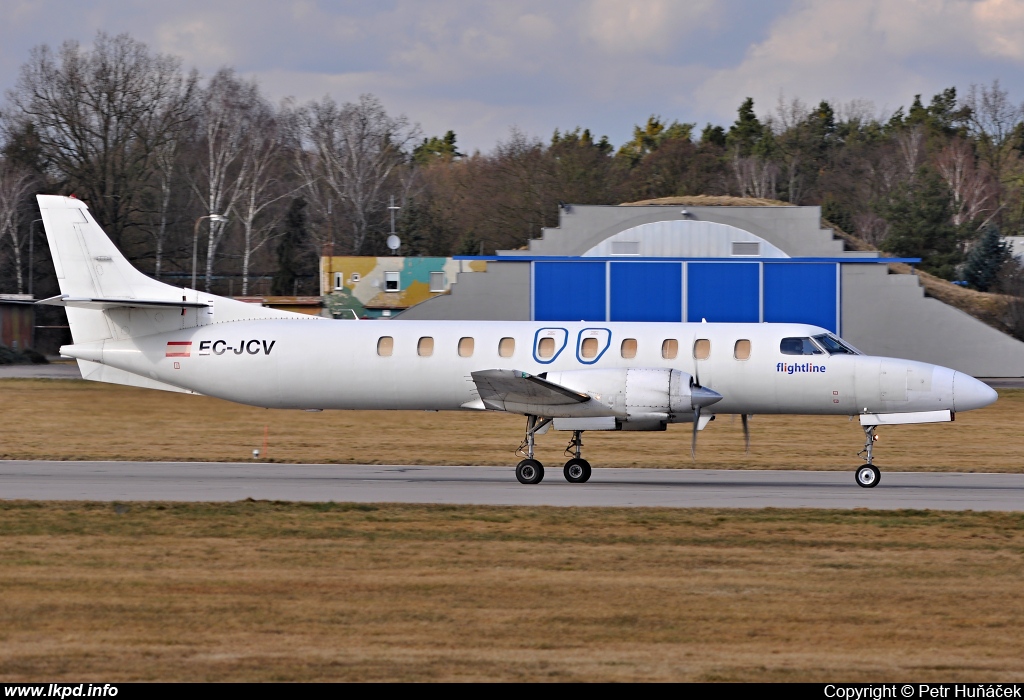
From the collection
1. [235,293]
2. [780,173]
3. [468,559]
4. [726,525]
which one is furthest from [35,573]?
[780,173]

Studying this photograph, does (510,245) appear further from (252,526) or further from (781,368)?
(252,526)

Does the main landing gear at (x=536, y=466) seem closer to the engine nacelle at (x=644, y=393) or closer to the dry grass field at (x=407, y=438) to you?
the engine nacelle at (x=644, y=393)

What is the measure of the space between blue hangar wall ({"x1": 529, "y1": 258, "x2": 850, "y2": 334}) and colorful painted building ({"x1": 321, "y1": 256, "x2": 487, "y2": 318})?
1062 centimetres

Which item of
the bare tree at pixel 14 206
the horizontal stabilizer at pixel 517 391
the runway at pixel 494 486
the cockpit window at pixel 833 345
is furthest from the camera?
the bare tree at pixel 14 206

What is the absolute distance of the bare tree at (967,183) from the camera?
8450cm

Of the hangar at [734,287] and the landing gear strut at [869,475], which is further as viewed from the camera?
the hangar at [734,287]

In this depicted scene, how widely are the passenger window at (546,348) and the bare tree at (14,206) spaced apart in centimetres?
4809

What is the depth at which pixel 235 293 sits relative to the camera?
→ 216 ft

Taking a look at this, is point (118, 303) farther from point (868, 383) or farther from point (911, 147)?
point (911, 147)

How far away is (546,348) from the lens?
20.4 meters

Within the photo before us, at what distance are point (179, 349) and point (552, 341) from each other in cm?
686

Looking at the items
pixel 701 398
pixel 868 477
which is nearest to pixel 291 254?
pixel 701 398
